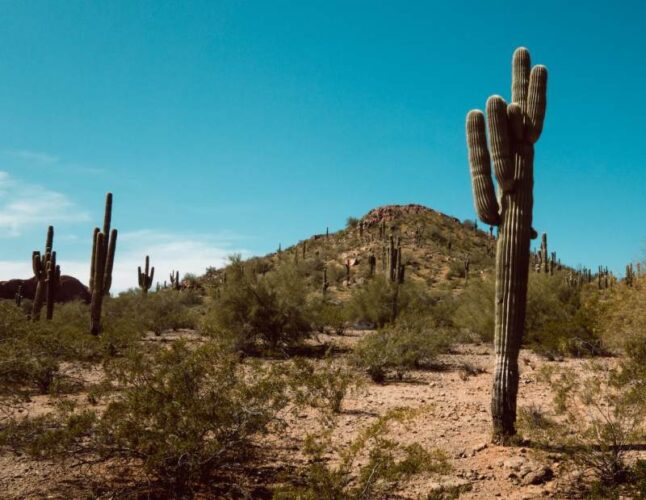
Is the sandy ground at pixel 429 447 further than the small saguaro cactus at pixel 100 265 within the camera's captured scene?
No

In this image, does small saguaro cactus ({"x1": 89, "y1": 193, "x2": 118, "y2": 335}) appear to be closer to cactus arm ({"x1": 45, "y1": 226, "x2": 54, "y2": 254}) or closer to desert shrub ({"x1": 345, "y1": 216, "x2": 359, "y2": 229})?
cactus arm ({"x1": 45, "y1": 226, "x2": 54, "y2": 254})

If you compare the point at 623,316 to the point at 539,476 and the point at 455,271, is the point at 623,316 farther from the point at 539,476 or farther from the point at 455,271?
the point at 455,271

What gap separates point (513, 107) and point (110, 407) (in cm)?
677

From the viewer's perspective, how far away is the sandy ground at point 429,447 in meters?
5.89

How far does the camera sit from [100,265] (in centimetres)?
1939

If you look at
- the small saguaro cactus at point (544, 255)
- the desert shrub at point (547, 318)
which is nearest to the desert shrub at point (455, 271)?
the small saguaro cactus at point (544, 255)

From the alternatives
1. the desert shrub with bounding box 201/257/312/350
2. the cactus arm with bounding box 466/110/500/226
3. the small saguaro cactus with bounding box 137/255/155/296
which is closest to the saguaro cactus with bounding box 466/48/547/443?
the cactus arm with bounding box 466/110/500/226

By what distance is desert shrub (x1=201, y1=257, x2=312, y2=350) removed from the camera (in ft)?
56.6

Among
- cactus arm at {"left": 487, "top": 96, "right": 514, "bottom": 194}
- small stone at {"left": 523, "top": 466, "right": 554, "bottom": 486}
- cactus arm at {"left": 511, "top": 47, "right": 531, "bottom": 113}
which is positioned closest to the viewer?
small stone at {"left": 523, "top": 466, "right": 554, "bottom": 486}

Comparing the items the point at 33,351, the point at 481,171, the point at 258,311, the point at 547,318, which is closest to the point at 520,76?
the point at 481,171

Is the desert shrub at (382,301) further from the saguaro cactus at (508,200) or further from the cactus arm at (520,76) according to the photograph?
the saguaro cactus at (508,200)

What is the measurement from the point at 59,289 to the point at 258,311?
3009cm

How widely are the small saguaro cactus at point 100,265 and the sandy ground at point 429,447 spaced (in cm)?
906

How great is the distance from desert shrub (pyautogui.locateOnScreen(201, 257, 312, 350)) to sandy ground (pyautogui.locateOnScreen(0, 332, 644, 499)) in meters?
6.45
